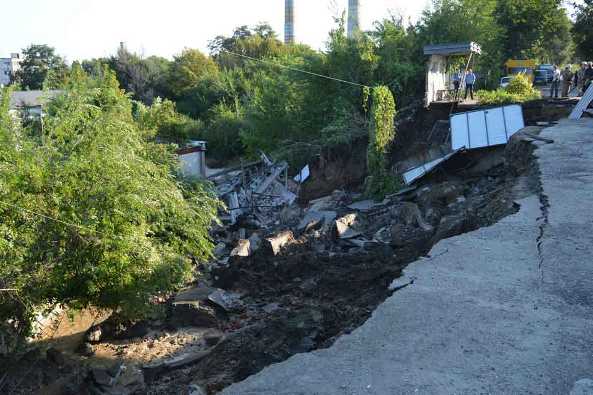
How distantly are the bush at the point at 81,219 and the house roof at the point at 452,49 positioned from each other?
12703 millimetres

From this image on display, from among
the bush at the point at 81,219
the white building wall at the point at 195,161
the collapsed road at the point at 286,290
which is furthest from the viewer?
the white building wall at the point at 195,161

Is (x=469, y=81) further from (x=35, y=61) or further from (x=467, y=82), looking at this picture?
(x=35, y=61)

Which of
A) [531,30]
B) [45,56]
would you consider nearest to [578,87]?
[531,30]

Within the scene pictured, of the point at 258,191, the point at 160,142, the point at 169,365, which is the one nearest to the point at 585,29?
the point at 258,191

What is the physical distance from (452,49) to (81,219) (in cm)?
1475

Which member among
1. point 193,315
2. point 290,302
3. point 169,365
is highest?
point 290,302

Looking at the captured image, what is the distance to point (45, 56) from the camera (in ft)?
198

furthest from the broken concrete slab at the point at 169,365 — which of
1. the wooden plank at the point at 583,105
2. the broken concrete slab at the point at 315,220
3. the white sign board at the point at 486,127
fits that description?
the wooden plank at the point at 583,105

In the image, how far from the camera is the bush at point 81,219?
6.89m

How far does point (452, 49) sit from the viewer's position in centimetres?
1853

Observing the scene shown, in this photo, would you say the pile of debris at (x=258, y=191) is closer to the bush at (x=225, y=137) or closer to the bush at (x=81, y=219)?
the bush at (x=81, y=219)

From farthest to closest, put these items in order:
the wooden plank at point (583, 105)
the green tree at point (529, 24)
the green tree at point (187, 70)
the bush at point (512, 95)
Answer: the green tree at point (187, 70) → the green tree at point (529, 24) → the bush at point (512, 95) → the wooden plank at point (583, 105)

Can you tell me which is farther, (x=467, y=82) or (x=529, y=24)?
(x=529, y=24)

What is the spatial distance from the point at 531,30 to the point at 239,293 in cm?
3559
